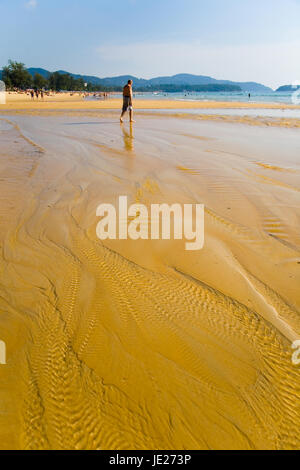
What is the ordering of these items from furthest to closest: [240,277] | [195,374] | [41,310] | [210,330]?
[240,277]
[41,310]
[210,330]
[195,374]

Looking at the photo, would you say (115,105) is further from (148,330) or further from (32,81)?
(32,81)

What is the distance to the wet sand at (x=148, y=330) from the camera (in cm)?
129

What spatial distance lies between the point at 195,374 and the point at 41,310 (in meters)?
1.13

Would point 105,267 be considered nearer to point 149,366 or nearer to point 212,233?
point 149,366

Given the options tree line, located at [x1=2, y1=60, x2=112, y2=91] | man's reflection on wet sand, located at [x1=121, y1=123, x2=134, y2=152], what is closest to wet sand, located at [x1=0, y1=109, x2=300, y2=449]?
man's reflection on wet sand, located at [x1=121, y1=123, x2=134, y2=152]

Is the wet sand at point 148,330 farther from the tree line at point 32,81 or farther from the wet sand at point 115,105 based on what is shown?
the tree line at point 32,81

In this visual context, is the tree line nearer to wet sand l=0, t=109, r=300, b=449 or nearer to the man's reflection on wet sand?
the man's reflection on wet sand

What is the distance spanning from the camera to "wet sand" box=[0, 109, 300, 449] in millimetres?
1295

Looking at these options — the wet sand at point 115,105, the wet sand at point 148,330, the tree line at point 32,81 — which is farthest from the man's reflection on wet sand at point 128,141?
the tree line at point 32,81

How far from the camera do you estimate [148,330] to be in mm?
1801

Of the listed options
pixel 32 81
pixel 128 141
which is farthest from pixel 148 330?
pixel 32 81
